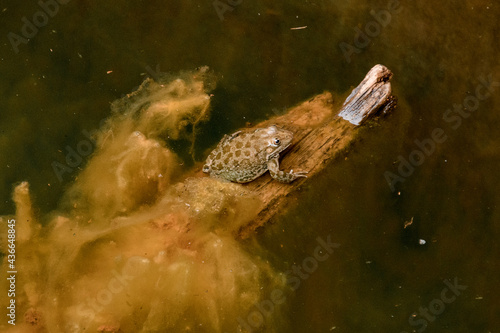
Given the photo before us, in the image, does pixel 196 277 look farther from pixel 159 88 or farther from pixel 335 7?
pixel 335 7
